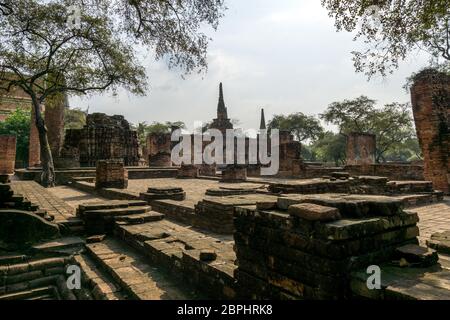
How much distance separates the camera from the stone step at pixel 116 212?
4.88 m

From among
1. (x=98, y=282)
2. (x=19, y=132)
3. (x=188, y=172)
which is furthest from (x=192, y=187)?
(x=19, y=132)

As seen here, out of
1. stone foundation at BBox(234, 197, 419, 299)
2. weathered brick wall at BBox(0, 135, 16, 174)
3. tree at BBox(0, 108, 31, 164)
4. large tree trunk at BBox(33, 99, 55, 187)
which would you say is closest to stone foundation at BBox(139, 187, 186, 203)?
stone foundation at BBox(234, 197, 419, 299)

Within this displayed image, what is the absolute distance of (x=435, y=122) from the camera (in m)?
9.69

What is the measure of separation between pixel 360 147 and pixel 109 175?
49.6 feet

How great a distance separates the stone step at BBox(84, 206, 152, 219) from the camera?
16.0 feet

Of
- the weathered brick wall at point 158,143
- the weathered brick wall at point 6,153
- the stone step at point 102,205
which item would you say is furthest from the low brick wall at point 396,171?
the weathered brick wall at point 6,153

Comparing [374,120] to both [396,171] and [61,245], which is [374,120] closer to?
[396,171]

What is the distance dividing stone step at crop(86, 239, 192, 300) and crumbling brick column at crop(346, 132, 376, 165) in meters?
17.4

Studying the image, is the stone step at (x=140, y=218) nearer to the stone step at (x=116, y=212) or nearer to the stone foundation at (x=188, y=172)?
the stone step at (x=116, y=212)

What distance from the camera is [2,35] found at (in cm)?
1134

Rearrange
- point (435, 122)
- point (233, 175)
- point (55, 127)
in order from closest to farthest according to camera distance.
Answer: point (435, 122) < point (233, 175) < point (55, 127)

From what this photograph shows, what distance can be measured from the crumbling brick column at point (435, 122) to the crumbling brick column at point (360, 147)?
8714 millimetres

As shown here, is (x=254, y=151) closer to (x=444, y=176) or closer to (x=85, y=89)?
(x=85, y=89)
